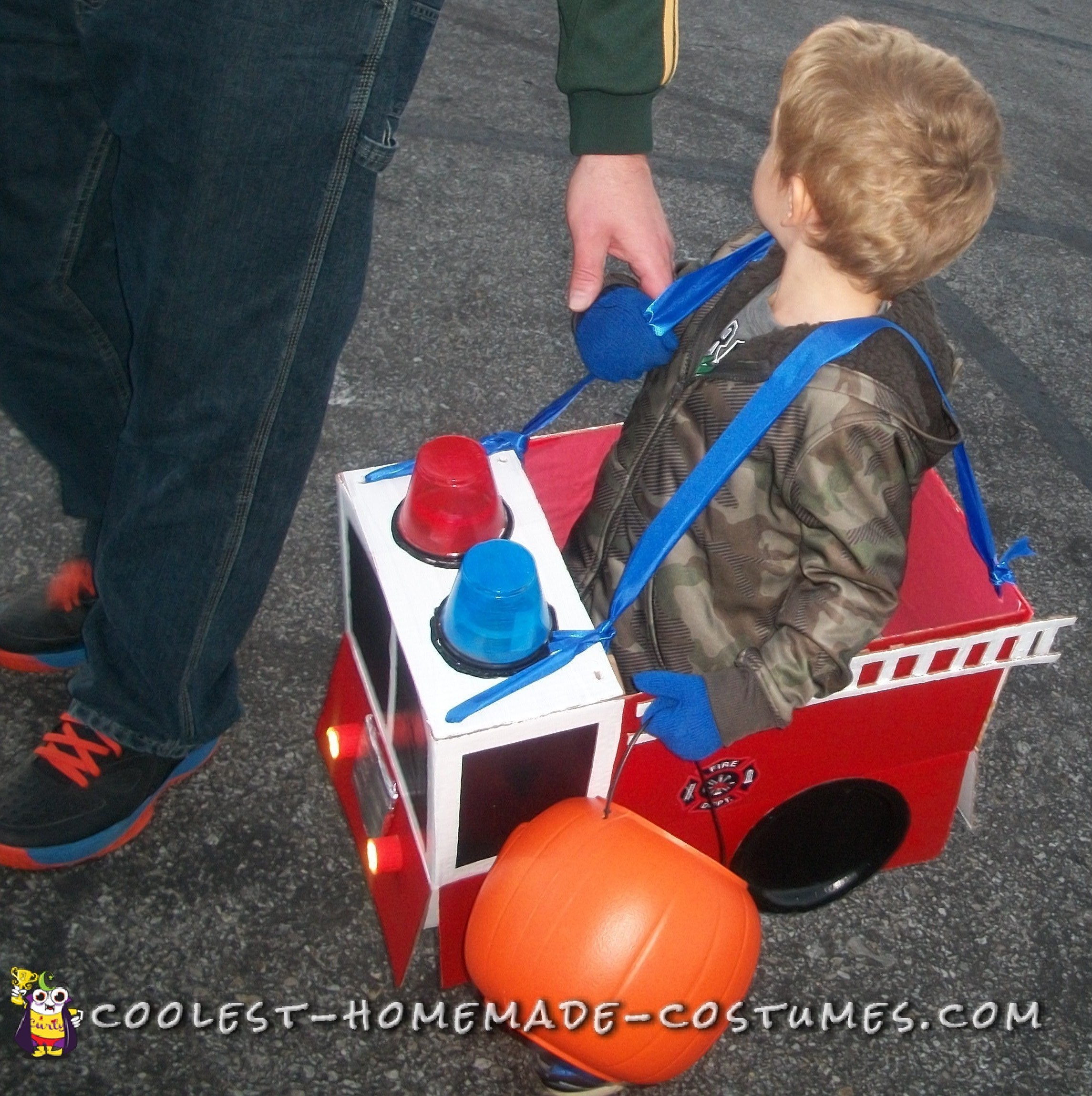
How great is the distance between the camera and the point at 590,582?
67.6 inches

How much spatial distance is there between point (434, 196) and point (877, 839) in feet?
7.58

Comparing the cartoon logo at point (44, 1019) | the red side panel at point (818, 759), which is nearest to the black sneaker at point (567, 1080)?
the red side panel at point (818, 759)

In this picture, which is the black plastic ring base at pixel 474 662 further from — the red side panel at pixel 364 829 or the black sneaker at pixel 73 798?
the black sneaker at pixel 73 798

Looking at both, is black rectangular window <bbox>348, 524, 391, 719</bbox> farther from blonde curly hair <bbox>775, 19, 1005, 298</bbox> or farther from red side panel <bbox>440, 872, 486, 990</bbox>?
blonde curly hair <bbox>775, 19, 1005, 298</bbox>

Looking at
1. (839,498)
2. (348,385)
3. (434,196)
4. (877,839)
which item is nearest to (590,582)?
(839,498)

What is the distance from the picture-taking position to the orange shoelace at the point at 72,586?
1970 millimetres

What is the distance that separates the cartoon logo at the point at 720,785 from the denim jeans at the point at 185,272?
0.65m

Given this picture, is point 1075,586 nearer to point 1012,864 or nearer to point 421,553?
point 1012,864

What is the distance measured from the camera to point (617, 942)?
49.9 inches

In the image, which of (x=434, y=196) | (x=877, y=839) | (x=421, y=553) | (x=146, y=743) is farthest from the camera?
(x=434, y=196)

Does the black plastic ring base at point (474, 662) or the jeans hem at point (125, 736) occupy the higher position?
the black plastic ring base at point (474, 662)

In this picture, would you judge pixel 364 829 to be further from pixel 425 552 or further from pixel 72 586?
pixel 72 586

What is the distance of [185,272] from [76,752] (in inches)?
32.4

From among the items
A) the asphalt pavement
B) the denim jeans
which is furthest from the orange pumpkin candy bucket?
the denim jeans
